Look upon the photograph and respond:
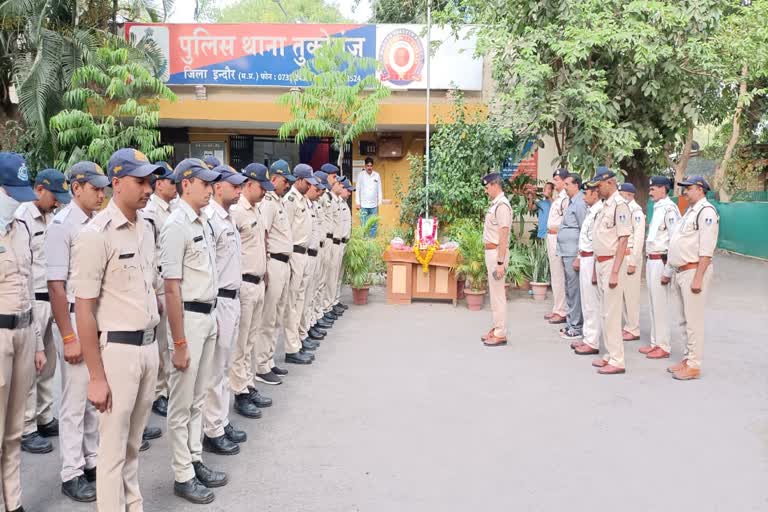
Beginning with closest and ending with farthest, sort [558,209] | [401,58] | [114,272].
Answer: [114,272]
[558,209]
[401,58]

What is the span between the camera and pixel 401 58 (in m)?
13.9

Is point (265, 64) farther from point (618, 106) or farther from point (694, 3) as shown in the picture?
point (694, 3)

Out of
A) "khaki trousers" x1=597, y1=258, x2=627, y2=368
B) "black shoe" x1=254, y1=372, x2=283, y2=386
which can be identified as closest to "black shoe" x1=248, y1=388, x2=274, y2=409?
"black shoe" x1=254, y1=372, x2=283, y2=386

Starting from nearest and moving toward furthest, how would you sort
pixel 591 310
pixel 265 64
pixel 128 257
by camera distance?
pixel 128 257
pixel 591 310
pixel 265 64

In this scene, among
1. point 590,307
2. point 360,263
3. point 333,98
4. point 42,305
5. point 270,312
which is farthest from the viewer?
point 333,98

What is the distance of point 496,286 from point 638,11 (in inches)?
199

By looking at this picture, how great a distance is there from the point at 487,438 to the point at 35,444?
129 inches

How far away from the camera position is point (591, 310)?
7.55 meters

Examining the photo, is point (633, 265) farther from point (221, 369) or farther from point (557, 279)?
point (221, 369)

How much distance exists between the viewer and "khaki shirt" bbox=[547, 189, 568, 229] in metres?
9.31

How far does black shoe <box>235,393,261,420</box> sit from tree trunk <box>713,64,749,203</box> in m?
9.76

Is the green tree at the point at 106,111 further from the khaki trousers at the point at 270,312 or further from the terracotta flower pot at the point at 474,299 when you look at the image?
the khaki trousers at the point at 270,312

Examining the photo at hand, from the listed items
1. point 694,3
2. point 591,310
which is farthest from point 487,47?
point 591,310

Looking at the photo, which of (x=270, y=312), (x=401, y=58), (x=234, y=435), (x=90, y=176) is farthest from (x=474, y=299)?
(x=90, y=176)
